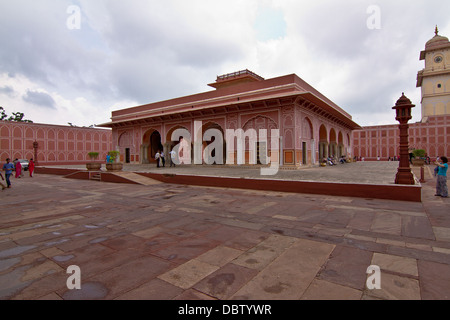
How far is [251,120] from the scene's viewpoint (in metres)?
17.1

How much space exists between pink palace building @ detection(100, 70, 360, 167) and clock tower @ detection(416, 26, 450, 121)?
24.1 metres

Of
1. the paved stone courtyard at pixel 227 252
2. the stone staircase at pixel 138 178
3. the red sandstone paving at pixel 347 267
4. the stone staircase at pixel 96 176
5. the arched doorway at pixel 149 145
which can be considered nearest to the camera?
the paved stone courtyard at pixel 227 252

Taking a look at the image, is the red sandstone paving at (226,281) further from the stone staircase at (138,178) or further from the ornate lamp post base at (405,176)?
the stone staircase at (138,178)

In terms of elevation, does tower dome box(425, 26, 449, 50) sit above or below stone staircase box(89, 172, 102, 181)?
above

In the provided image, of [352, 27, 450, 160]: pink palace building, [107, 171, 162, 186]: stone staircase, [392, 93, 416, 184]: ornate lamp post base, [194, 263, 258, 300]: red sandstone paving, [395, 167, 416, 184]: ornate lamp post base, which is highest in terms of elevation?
[352, 27, 450, 160]: pink palace building

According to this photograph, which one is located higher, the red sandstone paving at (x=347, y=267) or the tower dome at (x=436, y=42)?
the tower dome at (x=436, y=42)

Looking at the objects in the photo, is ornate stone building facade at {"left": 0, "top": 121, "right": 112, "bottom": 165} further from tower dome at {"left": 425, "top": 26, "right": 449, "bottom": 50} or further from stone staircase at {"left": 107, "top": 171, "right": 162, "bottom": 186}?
tower dome at {"left": 425, "top": 26, "right": 449, "bottom": 50}

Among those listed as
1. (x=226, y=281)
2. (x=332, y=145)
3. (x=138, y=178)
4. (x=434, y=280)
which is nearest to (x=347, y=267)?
(x=434, y=280)

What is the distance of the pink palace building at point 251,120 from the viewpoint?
15438 millimetres

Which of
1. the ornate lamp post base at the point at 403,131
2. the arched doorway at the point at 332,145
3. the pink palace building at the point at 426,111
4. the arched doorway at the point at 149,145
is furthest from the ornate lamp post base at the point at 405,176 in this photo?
the pink palace building at the point at 426,111

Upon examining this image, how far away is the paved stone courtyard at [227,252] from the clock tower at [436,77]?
42686 mm

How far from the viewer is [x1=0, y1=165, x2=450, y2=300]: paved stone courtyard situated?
7.40 feet

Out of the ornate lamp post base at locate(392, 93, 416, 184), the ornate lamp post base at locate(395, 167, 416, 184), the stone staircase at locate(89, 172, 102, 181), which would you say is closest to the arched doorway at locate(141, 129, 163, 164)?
the stone staircase at locate(89, 172, 102, 181)
